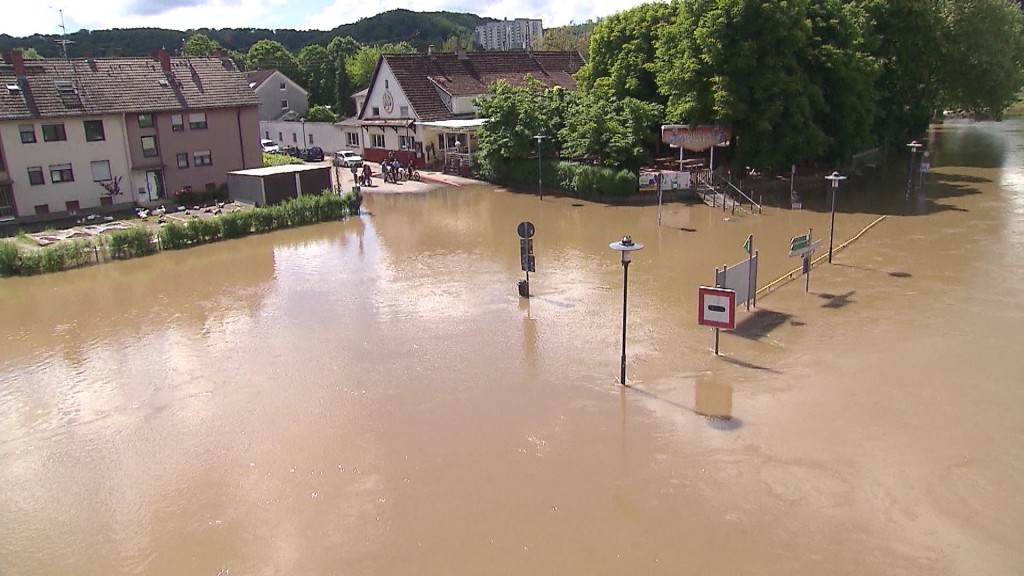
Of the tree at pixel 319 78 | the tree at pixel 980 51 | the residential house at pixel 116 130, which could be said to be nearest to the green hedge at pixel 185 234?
the residential house at pixel 116 130

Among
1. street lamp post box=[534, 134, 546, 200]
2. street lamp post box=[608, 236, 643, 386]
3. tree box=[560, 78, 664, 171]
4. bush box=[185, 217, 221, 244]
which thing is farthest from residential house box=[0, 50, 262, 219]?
street lamp post box=[608, 236, 643, 386]

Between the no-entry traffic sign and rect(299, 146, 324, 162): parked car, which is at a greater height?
rect(299, 146, 324, 162): parked car

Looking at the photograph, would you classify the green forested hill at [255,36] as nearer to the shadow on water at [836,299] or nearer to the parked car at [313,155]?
the parked car at [313,155]

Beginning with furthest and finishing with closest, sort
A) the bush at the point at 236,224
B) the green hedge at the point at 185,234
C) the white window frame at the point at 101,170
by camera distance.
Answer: the white window frame at the point at 101,170, the bush at the point at 236,224, the green hedge at the point at 185,234

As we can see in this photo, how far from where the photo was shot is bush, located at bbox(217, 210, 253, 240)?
1067 inches

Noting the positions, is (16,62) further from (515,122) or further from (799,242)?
(799,242)

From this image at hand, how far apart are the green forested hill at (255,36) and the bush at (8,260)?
400 feet

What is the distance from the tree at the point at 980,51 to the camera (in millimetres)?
40531

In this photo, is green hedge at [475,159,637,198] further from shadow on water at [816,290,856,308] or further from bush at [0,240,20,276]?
bush at [0,240,20,276]

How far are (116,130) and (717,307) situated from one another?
93.9ft

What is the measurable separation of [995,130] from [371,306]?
6205 centimetres

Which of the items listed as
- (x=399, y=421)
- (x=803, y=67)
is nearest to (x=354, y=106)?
(x=803, y=67)

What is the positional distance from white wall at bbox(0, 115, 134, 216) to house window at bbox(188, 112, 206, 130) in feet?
9.57

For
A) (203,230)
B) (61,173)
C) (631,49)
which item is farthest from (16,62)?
(631,49)
